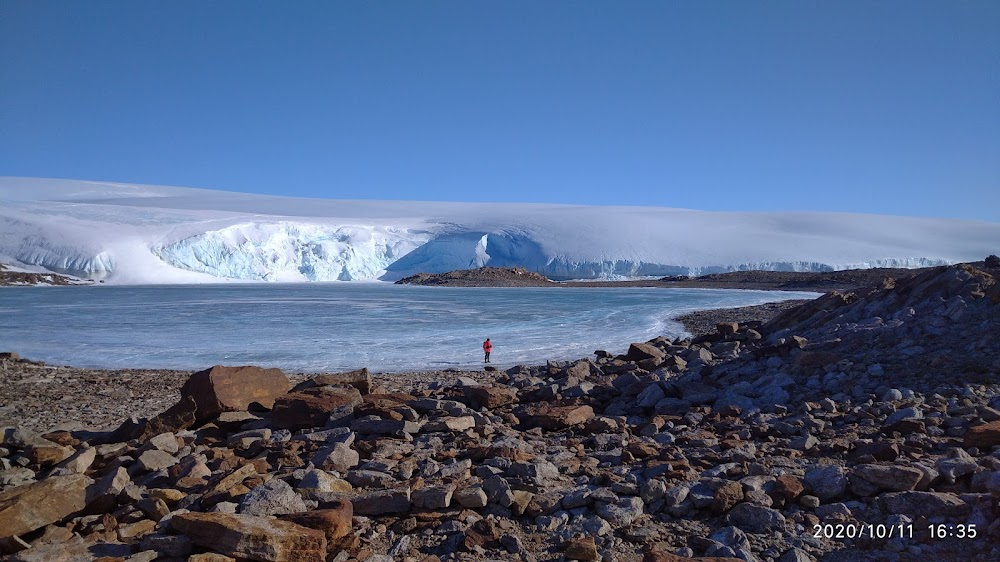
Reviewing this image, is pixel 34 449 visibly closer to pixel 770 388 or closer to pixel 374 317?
pixel 770 388

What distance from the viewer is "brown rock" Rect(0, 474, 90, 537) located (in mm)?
3037

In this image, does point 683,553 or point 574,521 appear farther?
point 574,521

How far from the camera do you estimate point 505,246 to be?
226 feet

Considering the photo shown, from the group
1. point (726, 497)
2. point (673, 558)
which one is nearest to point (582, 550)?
point (673, 558)

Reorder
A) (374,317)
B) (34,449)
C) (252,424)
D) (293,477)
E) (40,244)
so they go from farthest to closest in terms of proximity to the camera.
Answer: (40,244) < (374,317) < (252,424) < (34,449) < (293,477)

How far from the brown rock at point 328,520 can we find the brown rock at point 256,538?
0.27 feet

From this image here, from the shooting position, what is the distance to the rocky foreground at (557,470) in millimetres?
2824

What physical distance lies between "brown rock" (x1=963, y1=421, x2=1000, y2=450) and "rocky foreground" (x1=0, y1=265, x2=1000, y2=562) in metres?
0.01

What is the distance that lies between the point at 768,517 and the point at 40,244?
6529cm

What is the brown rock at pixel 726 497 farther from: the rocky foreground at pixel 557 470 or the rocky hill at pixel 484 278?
the rocky hill at pixel 484 278

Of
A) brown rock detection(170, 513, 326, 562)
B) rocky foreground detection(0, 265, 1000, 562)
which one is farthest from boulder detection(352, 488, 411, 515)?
brown rock detection(170, 513, 326, 562)

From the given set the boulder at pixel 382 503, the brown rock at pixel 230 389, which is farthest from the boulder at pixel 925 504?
the brown rock at pixel 230 389

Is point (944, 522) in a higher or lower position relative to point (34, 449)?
higher

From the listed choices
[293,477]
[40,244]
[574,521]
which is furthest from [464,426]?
[40,244]
